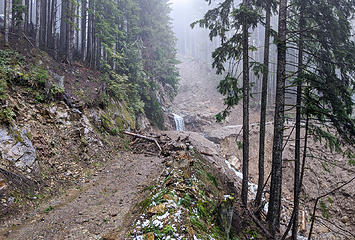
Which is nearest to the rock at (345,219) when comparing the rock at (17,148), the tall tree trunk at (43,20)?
the rock at (17,148)

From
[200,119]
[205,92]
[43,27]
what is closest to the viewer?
[43,27]

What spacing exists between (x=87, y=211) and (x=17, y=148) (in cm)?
277

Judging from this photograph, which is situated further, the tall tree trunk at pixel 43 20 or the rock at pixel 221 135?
the rock at pixel 221 135

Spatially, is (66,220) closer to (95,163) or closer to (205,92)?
(95,163)

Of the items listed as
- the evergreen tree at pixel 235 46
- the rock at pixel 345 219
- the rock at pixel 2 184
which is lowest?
the rock at pixel 345 219

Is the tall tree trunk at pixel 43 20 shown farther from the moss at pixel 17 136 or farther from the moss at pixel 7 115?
the moss at pixel 17 136

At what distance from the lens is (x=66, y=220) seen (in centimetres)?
397

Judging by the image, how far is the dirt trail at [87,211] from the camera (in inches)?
140

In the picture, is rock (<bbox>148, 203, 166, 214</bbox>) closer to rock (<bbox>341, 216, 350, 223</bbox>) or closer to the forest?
the forest

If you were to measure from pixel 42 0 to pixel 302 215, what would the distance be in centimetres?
2269

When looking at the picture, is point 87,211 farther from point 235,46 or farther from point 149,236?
point 235,46

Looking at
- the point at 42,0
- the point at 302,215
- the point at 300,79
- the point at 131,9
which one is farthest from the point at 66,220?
the point at 131,9

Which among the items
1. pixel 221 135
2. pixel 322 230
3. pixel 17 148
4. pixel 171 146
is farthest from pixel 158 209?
pixel 221 135

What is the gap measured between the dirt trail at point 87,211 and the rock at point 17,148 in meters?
1.37
